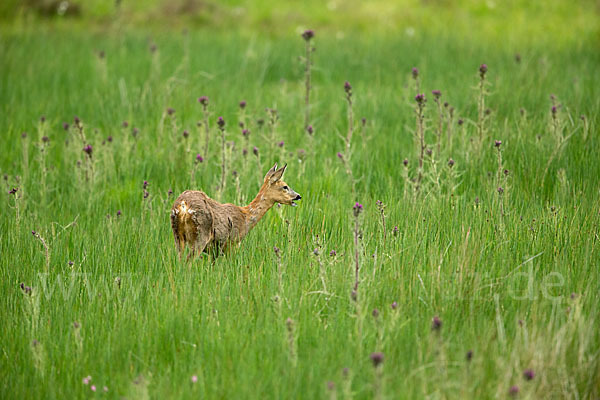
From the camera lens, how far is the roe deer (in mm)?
4566

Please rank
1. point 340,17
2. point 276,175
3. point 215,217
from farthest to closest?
point 340,17, point 276,175, point 215,217

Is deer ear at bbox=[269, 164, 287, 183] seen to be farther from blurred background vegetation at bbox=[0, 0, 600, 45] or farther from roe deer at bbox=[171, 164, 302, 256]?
blurred background vegetation at bbox=[0, 0, 600, 45]

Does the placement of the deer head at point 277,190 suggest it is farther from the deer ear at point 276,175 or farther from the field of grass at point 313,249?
the field of grass at point 313,249

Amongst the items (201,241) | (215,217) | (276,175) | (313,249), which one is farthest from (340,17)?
(201,241)

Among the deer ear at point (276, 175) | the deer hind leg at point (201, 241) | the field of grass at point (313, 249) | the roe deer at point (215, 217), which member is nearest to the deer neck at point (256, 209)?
the roe deer at point (215, 217)

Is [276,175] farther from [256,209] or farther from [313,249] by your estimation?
[313,249]

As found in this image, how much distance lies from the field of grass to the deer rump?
0.17 meters

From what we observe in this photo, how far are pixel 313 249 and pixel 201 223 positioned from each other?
0.95 m

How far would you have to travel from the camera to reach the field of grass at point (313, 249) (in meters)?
3.73

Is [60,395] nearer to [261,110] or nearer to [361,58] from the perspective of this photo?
[261,110]

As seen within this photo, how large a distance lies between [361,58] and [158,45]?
11.1ft

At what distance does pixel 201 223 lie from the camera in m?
4.56

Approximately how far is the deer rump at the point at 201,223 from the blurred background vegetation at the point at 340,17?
25.3 feet

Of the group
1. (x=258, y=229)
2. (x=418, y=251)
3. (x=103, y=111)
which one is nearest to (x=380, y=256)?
(x=418, y=251)
